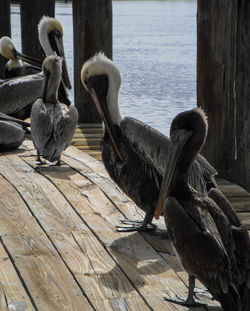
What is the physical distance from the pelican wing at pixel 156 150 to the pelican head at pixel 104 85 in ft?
0.57

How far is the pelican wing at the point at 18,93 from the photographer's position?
7.23 metres

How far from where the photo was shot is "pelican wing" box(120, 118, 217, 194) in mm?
3562

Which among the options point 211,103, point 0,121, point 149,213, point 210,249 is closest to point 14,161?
point 0,121

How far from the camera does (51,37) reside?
755 cm

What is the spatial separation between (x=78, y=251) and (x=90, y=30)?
13.2ft

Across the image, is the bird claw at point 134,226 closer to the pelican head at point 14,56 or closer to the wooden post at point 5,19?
the pelican head at point 14,56

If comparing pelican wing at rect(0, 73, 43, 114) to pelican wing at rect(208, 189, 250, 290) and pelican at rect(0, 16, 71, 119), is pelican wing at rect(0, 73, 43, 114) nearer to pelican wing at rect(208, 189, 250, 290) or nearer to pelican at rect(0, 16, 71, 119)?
pelican at rect(0, 16, 71, 119)

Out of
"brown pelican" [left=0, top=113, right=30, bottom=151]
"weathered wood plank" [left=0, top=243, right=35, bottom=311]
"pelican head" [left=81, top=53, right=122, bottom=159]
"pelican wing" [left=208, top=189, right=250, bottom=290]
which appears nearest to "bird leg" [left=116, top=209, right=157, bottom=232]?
"pelican head" [left=81, top=53, right=122, bottom=159]

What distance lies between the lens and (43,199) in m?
4.32

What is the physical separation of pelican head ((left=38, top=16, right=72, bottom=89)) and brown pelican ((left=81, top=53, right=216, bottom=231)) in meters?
3.52

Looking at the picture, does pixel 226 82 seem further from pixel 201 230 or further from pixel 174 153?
pixel 201 230

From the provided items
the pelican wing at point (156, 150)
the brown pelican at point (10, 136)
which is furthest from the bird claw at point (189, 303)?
the brown pelican at point (10, 136)

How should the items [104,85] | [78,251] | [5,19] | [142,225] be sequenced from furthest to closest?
[5,19]
[104,85]
[142,225]
[78,251]

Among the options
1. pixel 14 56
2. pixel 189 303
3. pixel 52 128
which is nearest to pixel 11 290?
pixel 189 303
